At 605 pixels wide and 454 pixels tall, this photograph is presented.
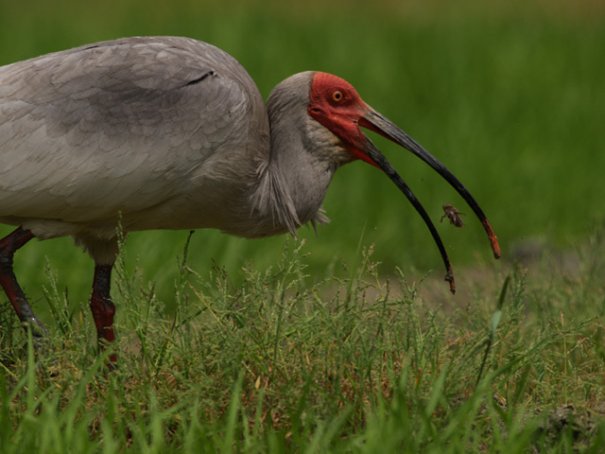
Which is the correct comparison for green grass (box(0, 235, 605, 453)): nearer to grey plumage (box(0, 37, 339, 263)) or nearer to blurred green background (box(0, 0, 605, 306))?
grey plumage (box(0, 37, 339, 263))

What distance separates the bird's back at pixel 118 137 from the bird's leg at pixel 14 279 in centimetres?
12

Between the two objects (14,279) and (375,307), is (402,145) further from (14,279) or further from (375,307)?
(14,279)

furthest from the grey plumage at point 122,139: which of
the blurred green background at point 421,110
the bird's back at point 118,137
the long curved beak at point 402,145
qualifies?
the blurred green background at point 421,110

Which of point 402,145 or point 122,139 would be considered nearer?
point 122,139

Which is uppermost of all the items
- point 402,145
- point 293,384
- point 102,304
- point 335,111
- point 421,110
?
point 335,111

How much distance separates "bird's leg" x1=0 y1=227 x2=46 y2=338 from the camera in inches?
222

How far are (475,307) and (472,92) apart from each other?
672cm

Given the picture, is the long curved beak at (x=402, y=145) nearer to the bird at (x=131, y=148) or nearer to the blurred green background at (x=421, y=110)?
the bird at (x=131, y=148)

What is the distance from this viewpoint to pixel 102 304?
6.05 metres

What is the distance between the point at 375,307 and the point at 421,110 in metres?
7.30

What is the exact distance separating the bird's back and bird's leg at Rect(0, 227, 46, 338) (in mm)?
118

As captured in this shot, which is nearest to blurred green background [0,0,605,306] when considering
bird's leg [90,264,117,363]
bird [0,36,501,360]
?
bird's leg [90,264,117,363]

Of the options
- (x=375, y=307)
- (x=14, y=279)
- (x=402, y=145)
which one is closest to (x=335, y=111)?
(x=402, y=145)

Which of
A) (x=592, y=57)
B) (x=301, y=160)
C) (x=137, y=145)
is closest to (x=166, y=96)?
(x=137, y=145)
